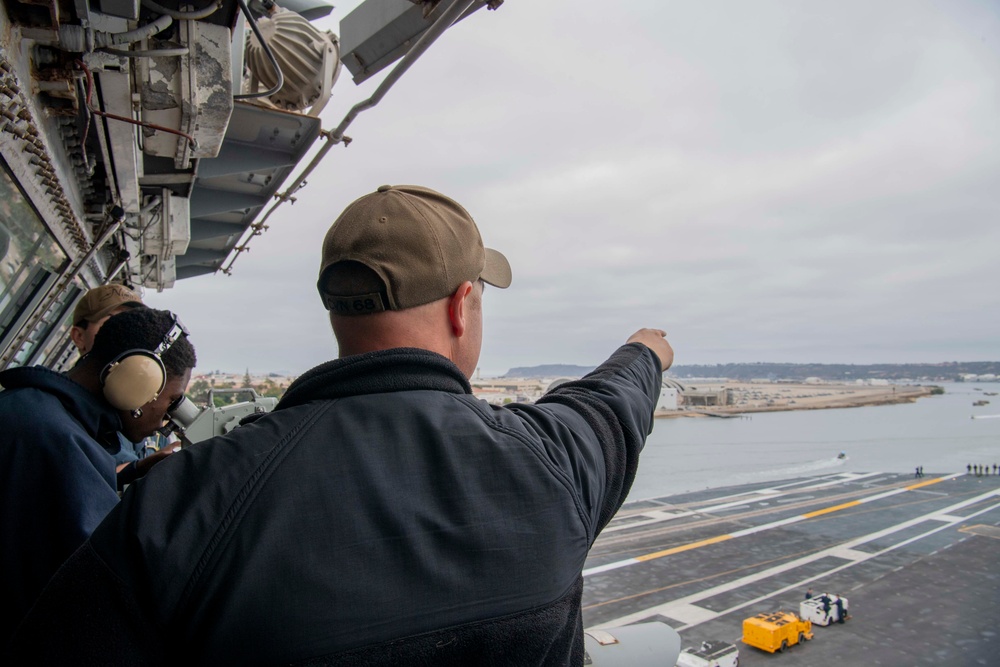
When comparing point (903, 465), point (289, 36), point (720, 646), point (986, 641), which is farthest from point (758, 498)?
point (289, 36)

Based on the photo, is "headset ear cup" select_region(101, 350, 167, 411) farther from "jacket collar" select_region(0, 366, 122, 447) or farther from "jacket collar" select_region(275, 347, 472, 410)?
"jacket collar" select_region(275, 347, 472, 410)

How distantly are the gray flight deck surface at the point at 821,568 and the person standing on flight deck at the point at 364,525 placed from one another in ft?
59.8

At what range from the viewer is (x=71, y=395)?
215 centimetres

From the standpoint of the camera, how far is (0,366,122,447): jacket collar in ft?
6.81

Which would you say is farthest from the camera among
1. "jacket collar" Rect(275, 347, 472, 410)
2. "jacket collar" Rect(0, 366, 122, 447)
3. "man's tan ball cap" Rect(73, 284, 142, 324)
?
"man's tan ball cap" Rect(73, 284, 142, 324)

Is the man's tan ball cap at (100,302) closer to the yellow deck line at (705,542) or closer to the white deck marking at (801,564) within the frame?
the white deck marking at (801,564)

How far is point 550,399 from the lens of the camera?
1.34 meters

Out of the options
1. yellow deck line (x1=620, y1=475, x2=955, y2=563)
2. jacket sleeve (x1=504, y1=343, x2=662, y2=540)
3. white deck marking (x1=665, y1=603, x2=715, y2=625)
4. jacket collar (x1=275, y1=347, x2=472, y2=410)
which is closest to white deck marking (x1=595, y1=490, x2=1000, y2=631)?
white deck marking (x1=665, y1=603, x2=715, y2=625)

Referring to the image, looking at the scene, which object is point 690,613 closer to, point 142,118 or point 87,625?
point 142,118

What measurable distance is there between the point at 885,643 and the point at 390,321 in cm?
2106

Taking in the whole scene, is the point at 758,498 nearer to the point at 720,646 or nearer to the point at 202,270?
the point at 720,646

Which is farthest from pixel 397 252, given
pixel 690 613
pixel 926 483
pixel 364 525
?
pixel 926 483

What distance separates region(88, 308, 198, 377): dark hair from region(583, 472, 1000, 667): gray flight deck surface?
17728 millimetres

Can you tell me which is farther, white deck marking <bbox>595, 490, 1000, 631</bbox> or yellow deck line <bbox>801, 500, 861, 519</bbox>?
yellow deck line <bbox>801, 500, 861, 519</bbox>
